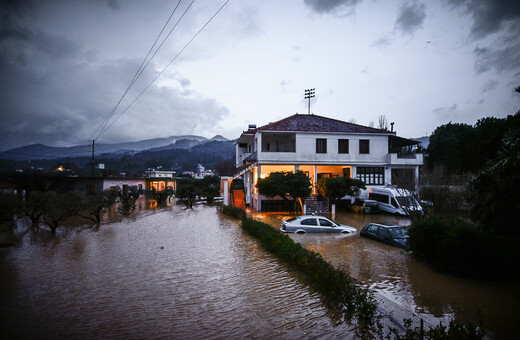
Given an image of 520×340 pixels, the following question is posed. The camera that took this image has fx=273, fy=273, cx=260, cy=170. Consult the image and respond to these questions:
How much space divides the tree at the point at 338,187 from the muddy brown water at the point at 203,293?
11250mm

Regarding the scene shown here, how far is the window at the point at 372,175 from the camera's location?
100 ft

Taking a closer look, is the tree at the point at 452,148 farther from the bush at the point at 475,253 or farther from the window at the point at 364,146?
the bush at the point at 475,253

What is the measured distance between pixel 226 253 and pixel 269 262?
2329 millimetres

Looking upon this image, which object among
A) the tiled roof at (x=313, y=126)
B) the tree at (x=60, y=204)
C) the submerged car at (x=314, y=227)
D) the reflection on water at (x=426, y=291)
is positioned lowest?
the reflection on water at (x=426, y=291)

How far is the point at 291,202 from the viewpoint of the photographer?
2755cm

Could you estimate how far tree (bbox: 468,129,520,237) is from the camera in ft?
25.5

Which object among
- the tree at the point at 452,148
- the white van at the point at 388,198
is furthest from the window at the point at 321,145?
the tree at the point at 452,148

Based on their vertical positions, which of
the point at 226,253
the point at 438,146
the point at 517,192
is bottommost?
the point at 226,253

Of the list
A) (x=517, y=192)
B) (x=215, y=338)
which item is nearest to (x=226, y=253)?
(x=215, y=338)

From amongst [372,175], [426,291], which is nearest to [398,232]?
[426,291]

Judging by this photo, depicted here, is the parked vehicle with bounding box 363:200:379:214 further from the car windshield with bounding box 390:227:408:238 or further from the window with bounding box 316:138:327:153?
the car windshield with bounding box 390:227:408:238

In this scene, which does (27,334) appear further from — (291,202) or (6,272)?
(291,202)

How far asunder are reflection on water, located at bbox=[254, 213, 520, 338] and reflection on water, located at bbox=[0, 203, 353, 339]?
7.42ft

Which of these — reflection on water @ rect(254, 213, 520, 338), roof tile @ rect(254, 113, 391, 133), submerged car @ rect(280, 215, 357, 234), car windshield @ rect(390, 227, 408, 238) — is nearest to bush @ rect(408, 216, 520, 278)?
reflection on water @ rect(254, 213, 520, 338)
